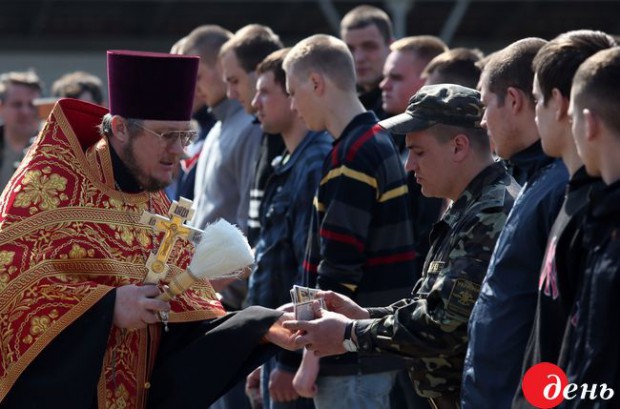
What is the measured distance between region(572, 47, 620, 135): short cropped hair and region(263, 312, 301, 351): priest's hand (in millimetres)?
1737

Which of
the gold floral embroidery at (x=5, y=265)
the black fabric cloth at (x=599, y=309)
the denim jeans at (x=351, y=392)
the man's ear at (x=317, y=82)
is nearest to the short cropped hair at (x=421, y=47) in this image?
the man's ear at (x=317, y=82)

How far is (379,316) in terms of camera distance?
16.4 ft

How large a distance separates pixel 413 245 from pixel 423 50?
6.81 ft

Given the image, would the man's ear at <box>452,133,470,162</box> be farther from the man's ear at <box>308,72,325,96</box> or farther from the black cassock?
the man's ear at <box>308,72,325,96</box>

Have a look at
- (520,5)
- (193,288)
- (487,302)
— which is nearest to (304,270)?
(193,288)

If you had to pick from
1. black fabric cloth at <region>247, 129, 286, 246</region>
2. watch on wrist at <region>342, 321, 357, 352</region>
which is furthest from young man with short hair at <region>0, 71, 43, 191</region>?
watch on wrist at <region>342, 321, 357, 352</region>

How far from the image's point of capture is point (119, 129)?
499cm

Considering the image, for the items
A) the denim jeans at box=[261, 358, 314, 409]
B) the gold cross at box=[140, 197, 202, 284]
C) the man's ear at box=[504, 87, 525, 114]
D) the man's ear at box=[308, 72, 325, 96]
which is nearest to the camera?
the man's ear at box=[504, 87, 525, 114]

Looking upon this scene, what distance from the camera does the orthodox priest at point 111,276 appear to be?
461 centimetres

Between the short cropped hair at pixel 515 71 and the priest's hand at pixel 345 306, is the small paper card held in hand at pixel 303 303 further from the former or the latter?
the short cropped hair at pixel 515 71

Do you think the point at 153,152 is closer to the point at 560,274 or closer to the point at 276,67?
the point at 560,274

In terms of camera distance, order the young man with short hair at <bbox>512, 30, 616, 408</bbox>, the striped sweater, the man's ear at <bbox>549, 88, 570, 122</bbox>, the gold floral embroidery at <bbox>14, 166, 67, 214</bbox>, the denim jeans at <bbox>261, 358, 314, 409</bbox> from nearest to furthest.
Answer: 1. the young man with short hair at <bbox>512, 30, 616, 408</bbox>
2. the man's ear at <bbox>549, 88, 570, 122</bbox>
3. the gold floral embroidery at <bbox>14, 166, 67, 214</bbox>
4. the striped sweater
5. the denim jeans at <bbox>261, 358, 314, 409</bbox>

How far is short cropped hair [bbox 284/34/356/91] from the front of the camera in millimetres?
6172

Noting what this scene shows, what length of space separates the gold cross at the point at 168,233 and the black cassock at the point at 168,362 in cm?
17
